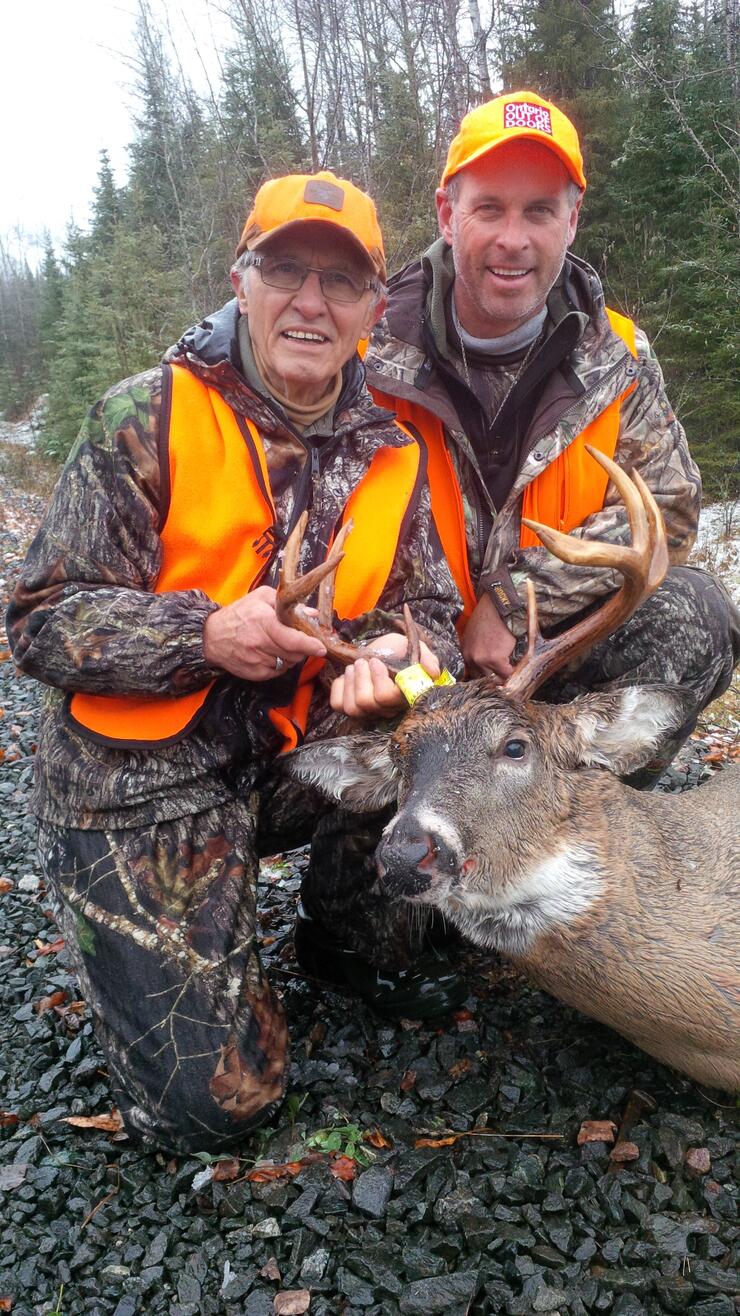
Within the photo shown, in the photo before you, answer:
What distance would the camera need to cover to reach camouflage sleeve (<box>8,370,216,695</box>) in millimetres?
2854

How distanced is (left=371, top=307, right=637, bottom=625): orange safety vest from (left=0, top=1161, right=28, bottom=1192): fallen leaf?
2.39 metres

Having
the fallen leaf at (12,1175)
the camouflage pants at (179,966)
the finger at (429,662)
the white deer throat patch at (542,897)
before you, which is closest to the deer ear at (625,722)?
the white deer throat patch at (542,897)

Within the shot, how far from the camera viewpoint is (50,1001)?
357 centimetres

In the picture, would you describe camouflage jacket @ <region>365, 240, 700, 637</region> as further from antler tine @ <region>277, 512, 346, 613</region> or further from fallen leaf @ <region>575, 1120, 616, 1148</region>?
fallen leaf @ <region>575, 1120, 616, 1148</region>

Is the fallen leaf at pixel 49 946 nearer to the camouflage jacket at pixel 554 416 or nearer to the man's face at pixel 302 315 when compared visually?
the camouflage jacket at pixel 554 416

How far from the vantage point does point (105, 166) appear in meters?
30.2

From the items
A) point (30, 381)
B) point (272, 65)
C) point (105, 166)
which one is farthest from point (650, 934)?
point (30, 381)

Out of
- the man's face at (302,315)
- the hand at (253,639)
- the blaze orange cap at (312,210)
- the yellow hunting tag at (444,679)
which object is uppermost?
the blaze orange cap at (312,210)

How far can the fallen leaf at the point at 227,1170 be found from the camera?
2744mm

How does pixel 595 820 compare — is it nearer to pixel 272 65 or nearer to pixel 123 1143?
pixel 123 1143

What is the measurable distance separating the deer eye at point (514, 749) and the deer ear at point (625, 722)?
21cm

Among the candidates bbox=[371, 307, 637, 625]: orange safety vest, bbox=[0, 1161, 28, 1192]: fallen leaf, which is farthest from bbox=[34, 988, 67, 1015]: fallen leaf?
bbox=[371, 307, 637, 625]: orange safety vest

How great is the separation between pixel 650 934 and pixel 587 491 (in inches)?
72.2

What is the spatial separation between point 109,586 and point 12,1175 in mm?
1732
